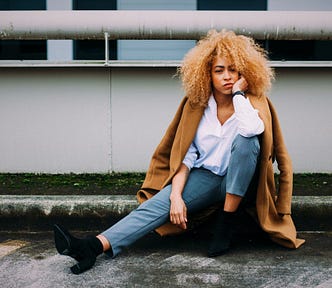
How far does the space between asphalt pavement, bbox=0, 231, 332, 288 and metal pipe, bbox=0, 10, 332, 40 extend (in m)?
2.12

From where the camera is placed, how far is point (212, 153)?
11.2 ft

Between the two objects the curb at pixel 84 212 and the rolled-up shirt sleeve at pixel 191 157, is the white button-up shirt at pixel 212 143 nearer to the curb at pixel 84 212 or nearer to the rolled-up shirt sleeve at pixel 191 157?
the rolled-up shirt sleeve at pixel 191 157

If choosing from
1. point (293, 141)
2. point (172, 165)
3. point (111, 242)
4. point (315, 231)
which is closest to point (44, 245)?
point (111, 242)

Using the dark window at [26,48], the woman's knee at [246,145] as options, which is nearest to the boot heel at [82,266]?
the woman's knee at [246,145]

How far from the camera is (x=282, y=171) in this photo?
3369 mm

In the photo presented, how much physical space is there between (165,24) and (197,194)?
2.19 m

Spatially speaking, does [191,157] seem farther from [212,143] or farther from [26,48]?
[26,48]

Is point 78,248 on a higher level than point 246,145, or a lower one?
lower

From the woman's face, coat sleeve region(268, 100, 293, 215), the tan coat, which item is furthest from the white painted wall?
coat sleeve region(268, 100, 293, 215)

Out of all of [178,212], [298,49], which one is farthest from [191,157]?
[298,49]

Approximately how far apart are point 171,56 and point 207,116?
3.67 m

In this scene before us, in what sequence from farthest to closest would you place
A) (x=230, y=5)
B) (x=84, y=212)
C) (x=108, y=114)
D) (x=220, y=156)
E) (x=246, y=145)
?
(x=230, y=5), (x=108, y=114), (x=84, y=212), (x=220, y=156), (x=246, y=145)

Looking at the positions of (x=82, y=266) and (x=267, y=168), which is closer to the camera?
(x=82, y=266)

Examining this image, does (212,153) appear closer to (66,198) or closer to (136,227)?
(136,227)
